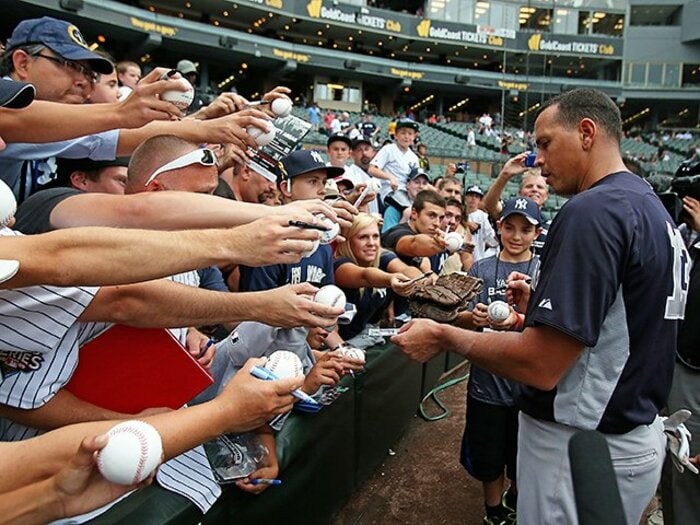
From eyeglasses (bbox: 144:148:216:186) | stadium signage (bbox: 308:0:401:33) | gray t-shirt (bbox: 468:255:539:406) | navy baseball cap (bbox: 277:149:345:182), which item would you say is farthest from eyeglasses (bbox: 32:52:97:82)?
stadium signage (bbox: 308:0:401:33)

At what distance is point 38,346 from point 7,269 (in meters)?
0.50

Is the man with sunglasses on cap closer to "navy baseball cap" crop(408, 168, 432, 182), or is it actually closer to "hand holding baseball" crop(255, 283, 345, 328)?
"hand holding baseball" crop(255, 283, 345, 328)

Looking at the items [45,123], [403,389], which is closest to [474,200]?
[403,389]

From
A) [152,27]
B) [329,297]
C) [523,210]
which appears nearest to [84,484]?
[329,297]

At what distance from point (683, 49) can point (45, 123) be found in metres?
51.7

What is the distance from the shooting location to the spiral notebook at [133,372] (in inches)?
76.9

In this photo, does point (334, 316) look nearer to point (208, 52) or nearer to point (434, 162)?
point (434, 162)

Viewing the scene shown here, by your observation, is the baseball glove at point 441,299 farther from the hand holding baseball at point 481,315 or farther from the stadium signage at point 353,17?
the stadium signage at point 353,17

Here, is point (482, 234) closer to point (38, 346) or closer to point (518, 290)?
point (518, 290)

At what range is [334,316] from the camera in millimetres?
2256

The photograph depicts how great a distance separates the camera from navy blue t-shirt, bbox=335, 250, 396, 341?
396cm

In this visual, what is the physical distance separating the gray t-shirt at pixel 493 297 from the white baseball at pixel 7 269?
2.94m

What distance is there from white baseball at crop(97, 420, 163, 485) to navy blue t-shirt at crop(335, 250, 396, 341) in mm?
2726

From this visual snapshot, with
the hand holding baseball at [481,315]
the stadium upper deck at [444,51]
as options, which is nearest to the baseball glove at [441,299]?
the hand holding baseball at [481,315]
